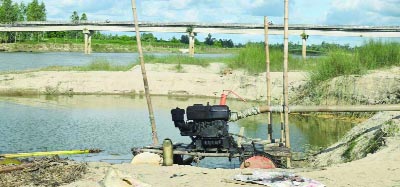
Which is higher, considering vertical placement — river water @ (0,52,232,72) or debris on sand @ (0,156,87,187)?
river water @ (0,52,232,72)

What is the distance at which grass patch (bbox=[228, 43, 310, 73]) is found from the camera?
35.5m

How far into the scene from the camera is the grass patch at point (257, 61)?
35469 millimetres

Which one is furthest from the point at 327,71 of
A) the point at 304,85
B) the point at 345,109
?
the point at 345,109

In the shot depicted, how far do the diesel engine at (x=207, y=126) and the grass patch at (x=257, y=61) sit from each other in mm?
22830

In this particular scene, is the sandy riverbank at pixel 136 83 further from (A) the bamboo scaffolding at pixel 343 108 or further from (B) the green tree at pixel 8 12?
(B) the green tree at pixel 8 12

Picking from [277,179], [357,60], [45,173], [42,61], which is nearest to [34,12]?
[42,61]

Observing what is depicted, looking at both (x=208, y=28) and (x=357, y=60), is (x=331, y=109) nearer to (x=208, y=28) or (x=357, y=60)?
(x=357, y=60)

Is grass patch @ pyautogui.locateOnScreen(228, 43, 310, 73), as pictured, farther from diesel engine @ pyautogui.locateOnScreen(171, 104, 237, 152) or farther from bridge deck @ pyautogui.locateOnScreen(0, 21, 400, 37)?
bridge deck @ pyautogui.locateOnScreen(0, 21, 400, 37)

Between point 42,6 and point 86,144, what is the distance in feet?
343

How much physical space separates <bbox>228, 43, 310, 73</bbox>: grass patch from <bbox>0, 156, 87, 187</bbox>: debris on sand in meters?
24.4

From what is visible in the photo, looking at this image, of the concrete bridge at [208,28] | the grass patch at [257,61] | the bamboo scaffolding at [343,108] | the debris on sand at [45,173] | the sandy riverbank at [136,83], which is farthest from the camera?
the concrete bridge at [208,28]

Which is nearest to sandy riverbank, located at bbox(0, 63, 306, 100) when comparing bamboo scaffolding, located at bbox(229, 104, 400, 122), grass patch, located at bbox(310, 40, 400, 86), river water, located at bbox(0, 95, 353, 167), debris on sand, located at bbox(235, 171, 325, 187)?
river water, located at bbox(0, 95, 353, 167)

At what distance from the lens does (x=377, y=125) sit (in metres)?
15.1

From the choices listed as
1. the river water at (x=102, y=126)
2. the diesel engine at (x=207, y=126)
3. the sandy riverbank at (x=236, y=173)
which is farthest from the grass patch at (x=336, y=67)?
the diesel engine at (x=207, y=126)
